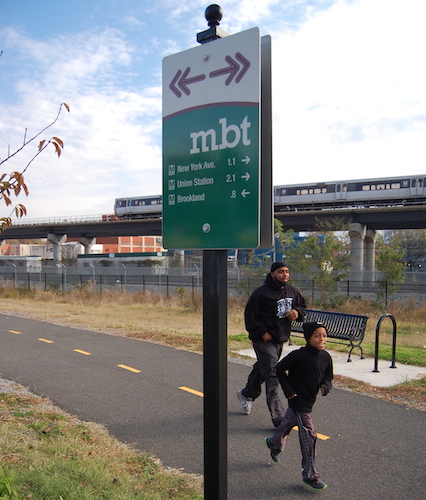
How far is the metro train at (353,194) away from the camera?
36594 millimetres

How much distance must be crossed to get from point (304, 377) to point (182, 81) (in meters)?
2.79

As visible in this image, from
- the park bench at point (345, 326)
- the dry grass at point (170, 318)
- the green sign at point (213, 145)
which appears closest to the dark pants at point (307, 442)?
the green sign at point (213, 145)

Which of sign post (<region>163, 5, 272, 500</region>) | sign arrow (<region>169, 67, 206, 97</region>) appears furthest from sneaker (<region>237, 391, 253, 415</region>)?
sign arrow (<region>169, 67, 206, 97</region>)

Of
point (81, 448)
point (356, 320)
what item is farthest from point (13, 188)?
point (356, 320)

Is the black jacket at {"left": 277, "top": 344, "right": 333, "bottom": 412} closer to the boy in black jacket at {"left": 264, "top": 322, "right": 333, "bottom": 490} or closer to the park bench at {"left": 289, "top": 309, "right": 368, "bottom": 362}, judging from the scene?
the boy in black jacket at {"left": 264, "top": 322, "right": 333, "bottom": 490}

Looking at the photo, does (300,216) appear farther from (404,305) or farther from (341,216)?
(404,305)

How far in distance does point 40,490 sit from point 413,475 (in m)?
3.19

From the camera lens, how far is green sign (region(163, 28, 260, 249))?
2.24 metres

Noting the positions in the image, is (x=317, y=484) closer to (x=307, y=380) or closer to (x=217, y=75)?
(x=307, y=380)

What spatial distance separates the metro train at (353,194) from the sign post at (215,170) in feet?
122

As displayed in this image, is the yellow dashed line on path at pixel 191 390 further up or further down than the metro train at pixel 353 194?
further down

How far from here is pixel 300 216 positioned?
41812 millimetres

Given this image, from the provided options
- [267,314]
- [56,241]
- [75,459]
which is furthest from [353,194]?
[56,241]

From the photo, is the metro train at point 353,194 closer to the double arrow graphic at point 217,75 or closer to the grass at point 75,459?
the grass at point 75,459
